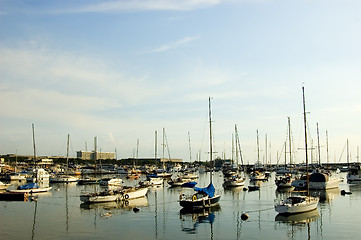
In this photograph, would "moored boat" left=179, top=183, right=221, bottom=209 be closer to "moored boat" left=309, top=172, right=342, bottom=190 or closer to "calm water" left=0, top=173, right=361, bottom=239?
"calm water" left=0, top=173, right=361, bottom=239

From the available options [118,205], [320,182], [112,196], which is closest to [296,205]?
[118,205]

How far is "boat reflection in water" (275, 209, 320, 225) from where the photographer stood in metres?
41.2

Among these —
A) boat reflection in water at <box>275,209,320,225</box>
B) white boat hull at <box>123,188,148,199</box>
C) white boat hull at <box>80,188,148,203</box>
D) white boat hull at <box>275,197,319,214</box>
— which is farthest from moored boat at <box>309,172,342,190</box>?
white boat hull at <box>80,188,148,203</box>

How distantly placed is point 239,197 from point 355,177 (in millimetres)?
49460

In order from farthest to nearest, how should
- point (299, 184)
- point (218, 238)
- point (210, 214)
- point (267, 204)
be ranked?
1. point (299, 184)
2. point (267, 204)
3. point (210, 214)
4. point (218, 238)

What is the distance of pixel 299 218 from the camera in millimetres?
43031

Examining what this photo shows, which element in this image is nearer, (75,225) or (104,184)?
(75,225)

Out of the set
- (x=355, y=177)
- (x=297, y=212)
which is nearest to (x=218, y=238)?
(x=297, y=212)

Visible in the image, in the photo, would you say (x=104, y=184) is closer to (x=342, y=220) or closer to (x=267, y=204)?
(x=267, y=204)

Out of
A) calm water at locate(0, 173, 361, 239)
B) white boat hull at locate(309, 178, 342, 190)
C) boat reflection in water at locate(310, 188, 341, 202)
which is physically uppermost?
white boat hull at locate(309, 178, 342, 190)

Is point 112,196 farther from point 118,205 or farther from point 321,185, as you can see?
point 321,185

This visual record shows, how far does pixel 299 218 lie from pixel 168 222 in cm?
1465

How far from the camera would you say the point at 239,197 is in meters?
64.9

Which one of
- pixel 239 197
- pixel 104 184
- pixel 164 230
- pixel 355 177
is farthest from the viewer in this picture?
pixel 355 177
